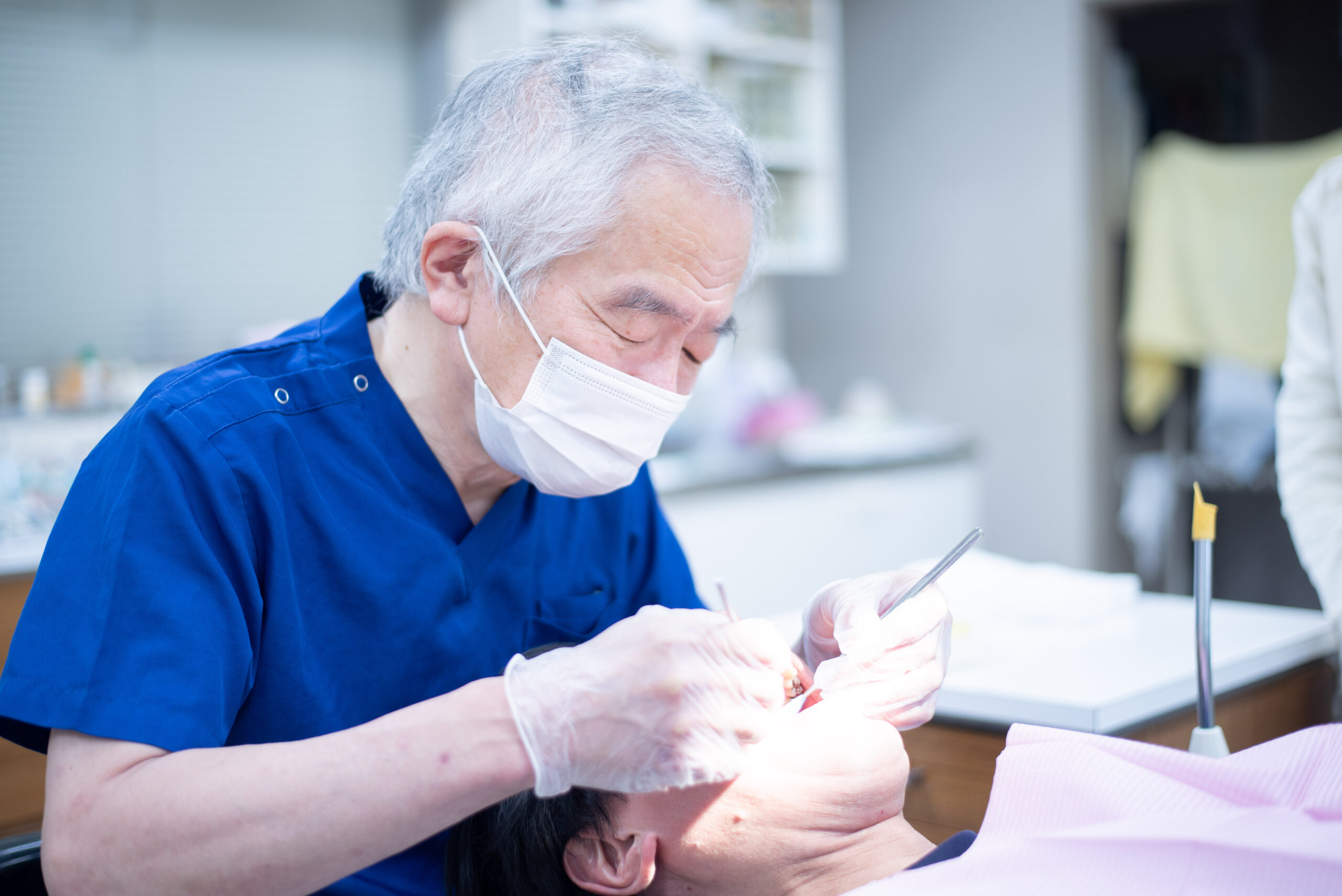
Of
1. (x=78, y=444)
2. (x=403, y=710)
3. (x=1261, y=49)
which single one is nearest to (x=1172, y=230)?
(x=1261, y=49)

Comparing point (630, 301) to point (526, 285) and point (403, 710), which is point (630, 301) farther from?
point (403, 710)

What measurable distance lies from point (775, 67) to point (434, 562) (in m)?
2.87

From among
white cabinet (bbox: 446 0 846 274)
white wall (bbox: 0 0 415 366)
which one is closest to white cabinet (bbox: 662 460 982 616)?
white cabinet (bbox: 446 0 846 274)

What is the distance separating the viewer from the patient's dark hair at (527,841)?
3.59 ft

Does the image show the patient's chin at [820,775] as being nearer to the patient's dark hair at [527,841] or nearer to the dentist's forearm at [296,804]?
the patient's dark hair at [527,841]

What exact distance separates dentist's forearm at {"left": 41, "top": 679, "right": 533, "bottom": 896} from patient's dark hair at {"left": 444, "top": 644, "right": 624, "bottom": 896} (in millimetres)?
269

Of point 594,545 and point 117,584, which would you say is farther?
point 594,545

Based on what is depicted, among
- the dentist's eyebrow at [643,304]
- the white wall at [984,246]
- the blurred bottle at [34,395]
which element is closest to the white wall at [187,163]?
the blurred bottle at [34,395]

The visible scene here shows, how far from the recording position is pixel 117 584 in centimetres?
89

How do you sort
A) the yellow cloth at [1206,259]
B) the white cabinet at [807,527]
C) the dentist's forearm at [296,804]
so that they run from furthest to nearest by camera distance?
the yellow cloth at [1206,259], the white cabinet at [807,527], the dentist's forearm at [296,804]

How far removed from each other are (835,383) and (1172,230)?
131 centimetres

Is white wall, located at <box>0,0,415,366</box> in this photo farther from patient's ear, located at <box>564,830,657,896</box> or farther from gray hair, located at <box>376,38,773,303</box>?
patient's ear, located at <box>564,830,657,896</box>

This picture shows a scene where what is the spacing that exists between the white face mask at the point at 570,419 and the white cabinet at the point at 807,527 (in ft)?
4.83

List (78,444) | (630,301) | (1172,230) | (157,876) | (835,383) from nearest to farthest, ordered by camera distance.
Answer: (157,876) → (630,301) → (78,444) → (1172,230) → (835,383)
